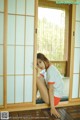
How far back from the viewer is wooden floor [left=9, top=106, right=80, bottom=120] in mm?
2193

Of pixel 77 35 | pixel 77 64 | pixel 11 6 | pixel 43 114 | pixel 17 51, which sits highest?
pixel 11 6

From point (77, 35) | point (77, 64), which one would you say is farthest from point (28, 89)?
point (77, 35)

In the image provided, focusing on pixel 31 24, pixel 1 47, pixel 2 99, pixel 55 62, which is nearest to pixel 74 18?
pixel 31 24

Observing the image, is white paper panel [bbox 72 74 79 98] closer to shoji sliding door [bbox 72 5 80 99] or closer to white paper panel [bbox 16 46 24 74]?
shoji sliding door [bbox 72 5 80 99]

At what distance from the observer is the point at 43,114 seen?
2.32m

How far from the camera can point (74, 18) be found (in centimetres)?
268

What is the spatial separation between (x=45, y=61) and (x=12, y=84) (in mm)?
620

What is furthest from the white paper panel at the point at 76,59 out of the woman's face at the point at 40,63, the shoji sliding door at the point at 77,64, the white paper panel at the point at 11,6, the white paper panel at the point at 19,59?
the white paper panel at the point at 11,6

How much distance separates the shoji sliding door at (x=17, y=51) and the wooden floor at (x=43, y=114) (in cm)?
21

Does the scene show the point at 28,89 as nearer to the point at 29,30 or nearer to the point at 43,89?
the point at 43,89

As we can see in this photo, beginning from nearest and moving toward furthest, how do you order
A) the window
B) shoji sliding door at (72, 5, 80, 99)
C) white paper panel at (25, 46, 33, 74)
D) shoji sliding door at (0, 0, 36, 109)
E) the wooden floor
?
1. the wooden floor
2. shoji sliding door at (0, 0, 36, 109)
3. white paper panel at (25, 46, 33, 74)
4. shoji sliding door at (72, 5, 80, 99)
5. the window

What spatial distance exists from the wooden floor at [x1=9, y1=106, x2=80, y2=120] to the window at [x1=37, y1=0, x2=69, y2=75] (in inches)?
87.6

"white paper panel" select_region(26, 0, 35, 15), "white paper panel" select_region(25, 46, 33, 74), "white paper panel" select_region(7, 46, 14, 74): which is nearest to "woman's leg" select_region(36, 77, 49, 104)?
"white paper panel" select_region(25, 46, 33, 74)

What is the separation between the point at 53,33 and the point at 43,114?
2705 millimetres
